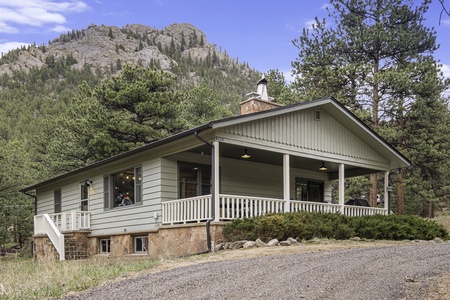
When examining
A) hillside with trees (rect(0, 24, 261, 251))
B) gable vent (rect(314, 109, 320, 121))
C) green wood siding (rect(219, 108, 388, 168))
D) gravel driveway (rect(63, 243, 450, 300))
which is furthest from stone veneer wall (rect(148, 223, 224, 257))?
hillside with trees (rect(0, 24, 261, 251))

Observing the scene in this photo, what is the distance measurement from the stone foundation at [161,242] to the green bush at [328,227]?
0.71 metres

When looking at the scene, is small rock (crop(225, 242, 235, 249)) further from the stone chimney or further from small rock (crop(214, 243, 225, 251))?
the stone chimney

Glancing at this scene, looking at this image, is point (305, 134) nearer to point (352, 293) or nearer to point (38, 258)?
point (352, 293)

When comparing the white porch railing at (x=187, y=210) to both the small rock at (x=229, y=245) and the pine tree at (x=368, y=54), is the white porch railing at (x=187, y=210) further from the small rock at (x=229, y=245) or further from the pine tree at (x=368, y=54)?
the pine tree at (x=368, y=54)

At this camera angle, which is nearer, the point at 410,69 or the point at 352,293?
the point at 352,293

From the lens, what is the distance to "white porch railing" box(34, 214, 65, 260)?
16.1m

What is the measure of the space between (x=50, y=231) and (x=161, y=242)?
548 cm

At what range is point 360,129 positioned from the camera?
Result: 16297 millimetres

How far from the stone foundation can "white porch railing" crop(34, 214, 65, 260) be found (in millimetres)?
337

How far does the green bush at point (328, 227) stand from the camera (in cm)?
1160

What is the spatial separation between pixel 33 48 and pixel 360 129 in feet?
465

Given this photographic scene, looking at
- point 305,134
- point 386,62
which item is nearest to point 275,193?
point 305,134

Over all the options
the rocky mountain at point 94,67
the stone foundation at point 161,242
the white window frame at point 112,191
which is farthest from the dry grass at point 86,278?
the rocky mountain at point 94,67

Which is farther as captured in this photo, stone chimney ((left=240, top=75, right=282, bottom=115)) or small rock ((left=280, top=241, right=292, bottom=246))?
stone chimney ((left=240, top=75, right=282, bottom=115))
